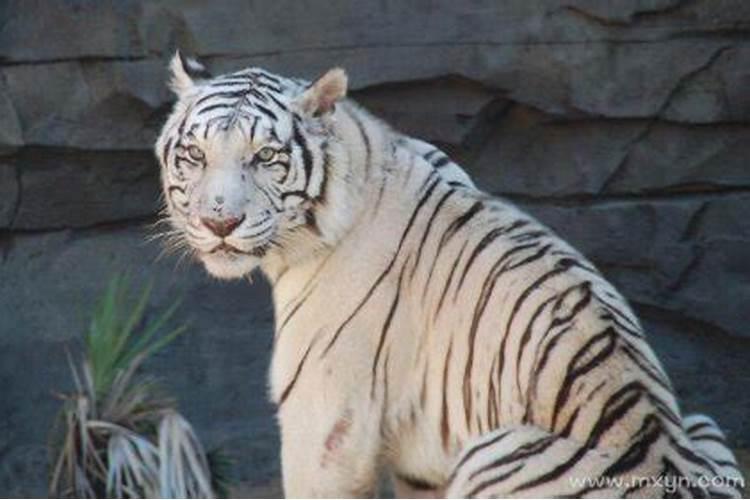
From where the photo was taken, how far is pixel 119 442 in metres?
6.35

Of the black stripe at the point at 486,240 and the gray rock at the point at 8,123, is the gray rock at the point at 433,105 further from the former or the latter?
the black stripe at the point at 486,240

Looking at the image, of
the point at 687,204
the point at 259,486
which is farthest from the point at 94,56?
the point at 687,204

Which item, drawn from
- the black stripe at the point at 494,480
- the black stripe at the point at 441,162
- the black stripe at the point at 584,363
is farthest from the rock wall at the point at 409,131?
the black stripe at the point at 494,480

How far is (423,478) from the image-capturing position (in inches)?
212

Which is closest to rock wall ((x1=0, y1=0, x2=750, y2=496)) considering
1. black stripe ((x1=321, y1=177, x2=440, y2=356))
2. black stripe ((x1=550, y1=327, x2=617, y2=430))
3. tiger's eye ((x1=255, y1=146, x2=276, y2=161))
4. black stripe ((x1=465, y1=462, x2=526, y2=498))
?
black stripe ((x1=321, y1=177, x2=440, y2=356))

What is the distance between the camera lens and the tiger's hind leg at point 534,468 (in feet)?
14.8

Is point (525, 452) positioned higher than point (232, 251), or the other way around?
point (232, 251)

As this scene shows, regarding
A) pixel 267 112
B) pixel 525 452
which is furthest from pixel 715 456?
pixel 267 112

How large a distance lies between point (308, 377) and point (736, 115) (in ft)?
9.14

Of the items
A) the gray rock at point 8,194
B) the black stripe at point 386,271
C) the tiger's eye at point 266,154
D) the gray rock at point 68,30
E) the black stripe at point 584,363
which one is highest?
the gray rock at point 68,30

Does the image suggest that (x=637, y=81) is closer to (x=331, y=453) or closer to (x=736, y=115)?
(x=736, y=115)

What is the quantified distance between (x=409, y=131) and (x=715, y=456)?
289cm

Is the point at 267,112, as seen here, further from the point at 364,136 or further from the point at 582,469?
the point at 582,469

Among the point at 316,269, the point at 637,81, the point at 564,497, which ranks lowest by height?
the point at 564,497
